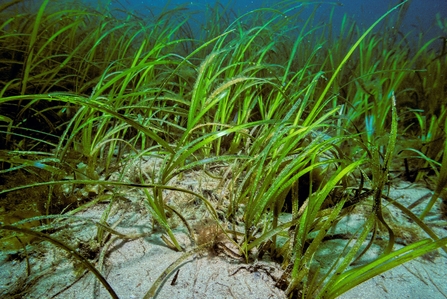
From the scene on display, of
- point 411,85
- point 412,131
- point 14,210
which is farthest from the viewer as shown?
point 411,85

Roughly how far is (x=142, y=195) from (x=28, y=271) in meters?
0.64

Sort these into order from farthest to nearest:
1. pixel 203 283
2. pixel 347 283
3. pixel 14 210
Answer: pixel 14 210, pixel 203 283, pixel 347 283

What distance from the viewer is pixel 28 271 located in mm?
1141

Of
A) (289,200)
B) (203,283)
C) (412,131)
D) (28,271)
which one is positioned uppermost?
(412,131)

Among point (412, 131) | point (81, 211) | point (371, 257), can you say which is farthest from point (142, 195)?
point (412, 131)

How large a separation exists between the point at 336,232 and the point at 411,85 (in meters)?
3.35

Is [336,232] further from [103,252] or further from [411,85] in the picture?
[411,85]

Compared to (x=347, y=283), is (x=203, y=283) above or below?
below

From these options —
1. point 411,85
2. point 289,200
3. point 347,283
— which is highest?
point 411,85

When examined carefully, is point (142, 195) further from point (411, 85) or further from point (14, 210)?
point (411, 85)

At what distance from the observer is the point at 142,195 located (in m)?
1.58

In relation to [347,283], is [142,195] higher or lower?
lower

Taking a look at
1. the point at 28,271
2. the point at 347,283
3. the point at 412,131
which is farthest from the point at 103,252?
the point at 412,131

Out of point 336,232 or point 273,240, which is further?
point 336,232
